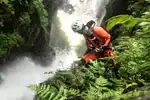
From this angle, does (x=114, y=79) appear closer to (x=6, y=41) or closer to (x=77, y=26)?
(x=77, y=26)

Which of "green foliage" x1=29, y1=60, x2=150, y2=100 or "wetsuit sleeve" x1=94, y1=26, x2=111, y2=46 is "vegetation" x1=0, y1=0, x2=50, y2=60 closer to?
"wetsuit sleeve" x1=94, y1=26, x2=111, y2=46

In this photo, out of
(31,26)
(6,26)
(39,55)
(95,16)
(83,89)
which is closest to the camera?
(83,89)

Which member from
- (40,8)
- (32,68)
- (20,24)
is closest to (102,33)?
(20,24)

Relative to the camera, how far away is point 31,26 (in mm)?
14023

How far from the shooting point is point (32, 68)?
606 inches

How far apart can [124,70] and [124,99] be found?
5.61ft

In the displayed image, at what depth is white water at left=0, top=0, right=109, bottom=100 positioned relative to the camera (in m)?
12.3

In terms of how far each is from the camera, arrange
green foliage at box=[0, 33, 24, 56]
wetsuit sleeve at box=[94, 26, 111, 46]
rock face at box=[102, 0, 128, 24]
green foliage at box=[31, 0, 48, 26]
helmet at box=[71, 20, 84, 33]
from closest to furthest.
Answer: wetsuit sleeve at box=[94, 26, 111, 46] → helmet at box=[71, 20, 84, 33] → green foliage at box=[0, 33, 24, 56] → green foliage at box=[31, 0, 48, 26] → rock face at box=[102, 0, 128, 24]

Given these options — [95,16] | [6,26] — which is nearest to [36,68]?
[6,26]

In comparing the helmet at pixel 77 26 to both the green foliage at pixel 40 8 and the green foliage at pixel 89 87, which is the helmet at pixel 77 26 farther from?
the green foliage at pixel 40 8

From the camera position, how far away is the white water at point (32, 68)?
1231 centimetres

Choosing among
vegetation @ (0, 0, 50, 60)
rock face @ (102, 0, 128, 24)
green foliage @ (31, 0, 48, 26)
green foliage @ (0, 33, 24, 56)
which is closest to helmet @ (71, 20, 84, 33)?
vegetation @ (0, 0, 50, 60)

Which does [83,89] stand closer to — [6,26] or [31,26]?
[6,26]

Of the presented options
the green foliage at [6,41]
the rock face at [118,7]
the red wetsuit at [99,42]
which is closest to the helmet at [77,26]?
the red wetsuit at [99,42]
